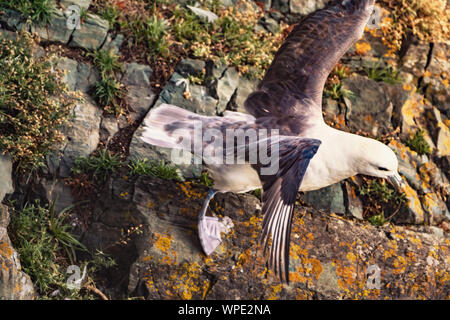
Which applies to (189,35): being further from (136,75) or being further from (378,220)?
(378,220)

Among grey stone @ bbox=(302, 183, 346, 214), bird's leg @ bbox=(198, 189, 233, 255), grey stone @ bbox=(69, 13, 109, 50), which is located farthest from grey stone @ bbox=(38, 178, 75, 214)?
grey stone @ bbox=(302, 183, 346, 214)

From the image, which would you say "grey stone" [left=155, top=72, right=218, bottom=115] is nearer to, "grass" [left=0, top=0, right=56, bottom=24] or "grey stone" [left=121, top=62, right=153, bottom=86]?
A: "grey stone" [left=121, top=62, right=153, bottom=86]

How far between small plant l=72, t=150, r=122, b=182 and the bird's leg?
77 cm

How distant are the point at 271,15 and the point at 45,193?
277 centimetres

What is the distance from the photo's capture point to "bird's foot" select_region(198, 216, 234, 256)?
3.62 m

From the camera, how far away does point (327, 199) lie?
13.8 feet

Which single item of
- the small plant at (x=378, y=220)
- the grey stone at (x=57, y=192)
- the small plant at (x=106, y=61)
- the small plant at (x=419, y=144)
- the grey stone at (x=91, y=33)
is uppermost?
the grey stone at (x=91, y=33)

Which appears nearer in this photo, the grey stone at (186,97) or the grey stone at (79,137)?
the grey stone at (79,137)

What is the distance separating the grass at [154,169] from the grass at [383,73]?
6.89 feet

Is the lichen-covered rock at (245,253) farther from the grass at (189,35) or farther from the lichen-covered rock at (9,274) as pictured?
the grass at (189,35)

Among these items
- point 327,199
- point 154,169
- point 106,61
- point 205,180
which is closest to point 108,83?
point 106,61

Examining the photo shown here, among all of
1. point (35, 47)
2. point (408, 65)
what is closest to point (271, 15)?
point (408, 65)

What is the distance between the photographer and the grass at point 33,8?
4.35 m

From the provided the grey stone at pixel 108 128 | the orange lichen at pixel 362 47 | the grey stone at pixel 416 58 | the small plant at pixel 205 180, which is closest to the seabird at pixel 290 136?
the small plant at pixel 205 180
